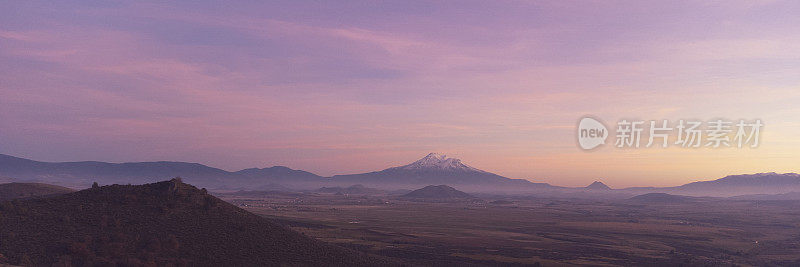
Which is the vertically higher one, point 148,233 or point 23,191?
point 23,191

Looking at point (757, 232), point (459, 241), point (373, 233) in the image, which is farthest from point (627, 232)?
point (373, 233)

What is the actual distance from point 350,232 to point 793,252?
7592cm

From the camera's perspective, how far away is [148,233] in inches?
1736

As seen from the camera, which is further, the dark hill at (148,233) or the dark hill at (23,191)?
the dark hill at (23,191)

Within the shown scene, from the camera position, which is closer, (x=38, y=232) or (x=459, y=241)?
(x=38, y=232)

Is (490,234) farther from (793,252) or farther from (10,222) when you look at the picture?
(10,222)

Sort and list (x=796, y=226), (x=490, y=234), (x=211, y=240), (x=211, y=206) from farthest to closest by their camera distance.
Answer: (x=796, y=226)
(x=490, y=234)
(x=211, y=206)
(x=211, y=240)

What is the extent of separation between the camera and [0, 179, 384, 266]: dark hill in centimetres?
3925

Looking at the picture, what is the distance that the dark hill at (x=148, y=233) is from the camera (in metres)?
39.2

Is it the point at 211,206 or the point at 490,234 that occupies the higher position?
the point at 211,206

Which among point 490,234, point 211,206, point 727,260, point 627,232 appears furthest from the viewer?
point 627,232

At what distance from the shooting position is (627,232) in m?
119

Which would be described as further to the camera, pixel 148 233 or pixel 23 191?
pixel 23 191

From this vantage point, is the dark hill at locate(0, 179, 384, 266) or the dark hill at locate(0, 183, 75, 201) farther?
the dark hill at locate(0, 183, 75, 201)
